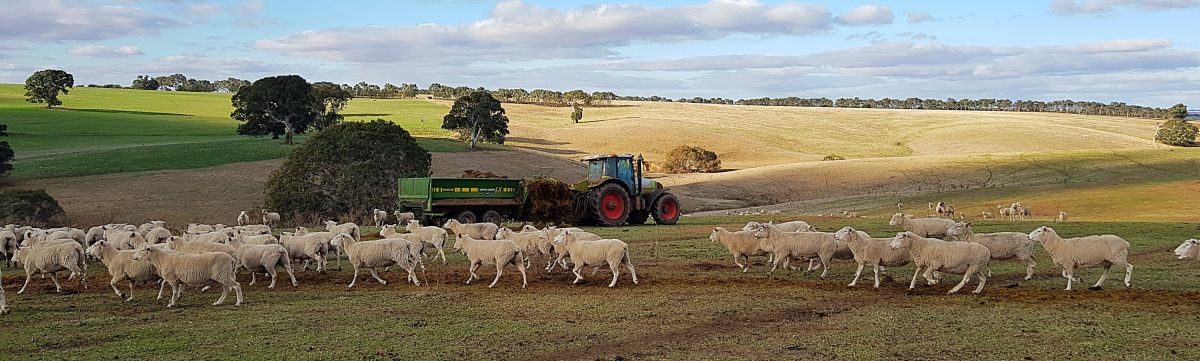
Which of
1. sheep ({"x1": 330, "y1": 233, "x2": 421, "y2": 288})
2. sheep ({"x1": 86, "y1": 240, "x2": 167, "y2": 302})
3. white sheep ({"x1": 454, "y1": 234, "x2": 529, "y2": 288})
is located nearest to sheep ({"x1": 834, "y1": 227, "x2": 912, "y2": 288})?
white sheep ({"x1": 454, "y1": 234, "x2": 529, "y2": 288})

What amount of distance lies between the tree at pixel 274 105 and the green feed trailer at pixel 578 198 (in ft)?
147

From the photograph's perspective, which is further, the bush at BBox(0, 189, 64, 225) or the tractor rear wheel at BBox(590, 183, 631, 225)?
the bush at BBox(0, 189, 64, 225)

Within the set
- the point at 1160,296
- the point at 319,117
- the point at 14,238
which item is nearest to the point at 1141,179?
the point at 1160,296

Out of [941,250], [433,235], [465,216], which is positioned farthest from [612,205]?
[941,250]

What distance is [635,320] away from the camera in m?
12.4

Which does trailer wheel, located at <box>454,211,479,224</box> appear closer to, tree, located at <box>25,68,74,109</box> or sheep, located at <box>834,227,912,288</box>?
sheep, located at <box>834,227,912,288</box>

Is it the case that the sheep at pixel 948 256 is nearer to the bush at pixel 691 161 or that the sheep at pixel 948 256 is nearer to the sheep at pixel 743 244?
the sheep at pixel 743 244

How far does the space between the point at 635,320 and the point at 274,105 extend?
65701 mm

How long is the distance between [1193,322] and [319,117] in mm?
72951

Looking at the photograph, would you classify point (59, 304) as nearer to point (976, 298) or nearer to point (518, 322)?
point (518, 322)

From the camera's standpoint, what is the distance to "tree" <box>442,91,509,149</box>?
3132 inches

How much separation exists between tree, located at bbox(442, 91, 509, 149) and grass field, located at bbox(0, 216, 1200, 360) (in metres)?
62.6

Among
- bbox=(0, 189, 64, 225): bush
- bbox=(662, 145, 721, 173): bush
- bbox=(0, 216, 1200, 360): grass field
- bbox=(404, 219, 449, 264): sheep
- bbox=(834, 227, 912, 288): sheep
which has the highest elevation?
bbox=(834, 227, 912, 288): sheep

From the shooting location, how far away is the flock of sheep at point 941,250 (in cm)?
1460
